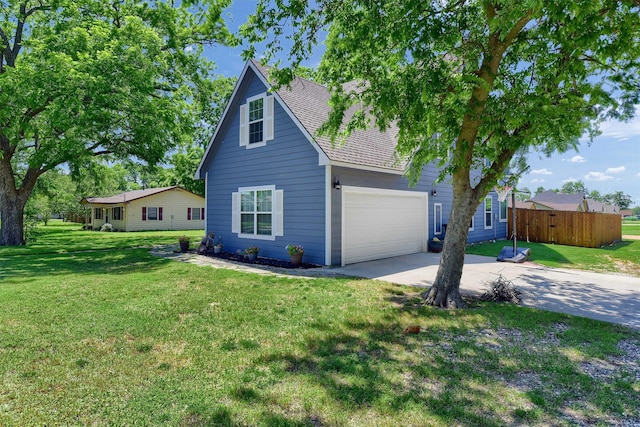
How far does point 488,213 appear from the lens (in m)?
17.3

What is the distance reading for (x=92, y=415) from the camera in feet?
9.09

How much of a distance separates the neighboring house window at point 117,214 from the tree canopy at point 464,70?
28001mm

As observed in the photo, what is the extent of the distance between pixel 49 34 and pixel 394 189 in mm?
15179

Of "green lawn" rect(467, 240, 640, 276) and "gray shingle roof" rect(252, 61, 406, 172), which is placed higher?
"gray shingle roof" rect(252, 61, 406, 172)

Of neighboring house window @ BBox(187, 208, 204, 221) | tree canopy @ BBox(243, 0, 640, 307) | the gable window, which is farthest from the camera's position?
neighboring house window @ BBox(187, 208, 204, 221)

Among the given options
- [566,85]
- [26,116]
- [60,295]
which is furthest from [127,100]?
[566,85]

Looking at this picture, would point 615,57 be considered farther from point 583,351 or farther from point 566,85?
point 583,351

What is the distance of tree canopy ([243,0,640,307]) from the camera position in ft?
16.6

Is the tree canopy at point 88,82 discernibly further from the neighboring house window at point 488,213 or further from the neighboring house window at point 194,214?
the neighboring house window at point 488,213

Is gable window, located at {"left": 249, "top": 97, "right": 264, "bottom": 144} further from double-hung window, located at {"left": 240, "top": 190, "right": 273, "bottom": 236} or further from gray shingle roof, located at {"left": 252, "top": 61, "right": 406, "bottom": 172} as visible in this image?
double-hung window, located at {"left": 240, "top": 190, "right": 273, "bottom": 236}

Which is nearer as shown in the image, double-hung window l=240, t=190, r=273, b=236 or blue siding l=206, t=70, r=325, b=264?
blue siding l=206, t=70, r=325, b=264

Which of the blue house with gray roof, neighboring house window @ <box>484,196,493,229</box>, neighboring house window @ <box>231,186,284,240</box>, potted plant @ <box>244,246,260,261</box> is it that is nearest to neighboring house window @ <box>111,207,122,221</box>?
the blue house with gray roof

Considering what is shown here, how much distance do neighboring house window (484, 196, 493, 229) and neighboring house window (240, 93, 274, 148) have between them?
1183cm

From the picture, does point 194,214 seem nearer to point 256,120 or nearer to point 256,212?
point 256,212
